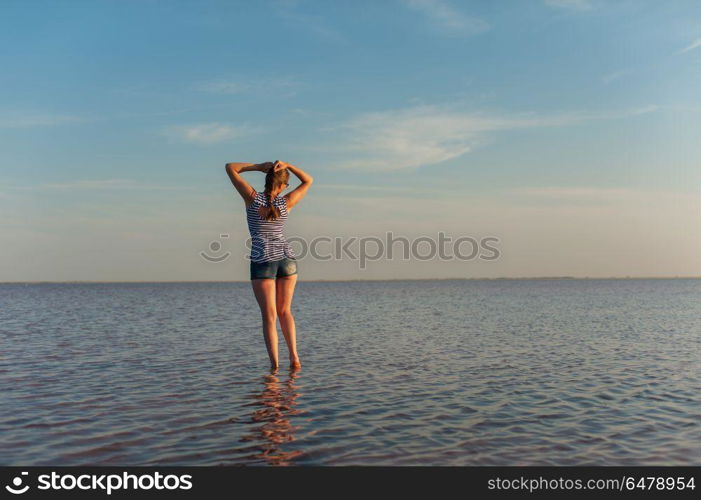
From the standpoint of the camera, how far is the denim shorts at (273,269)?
34.5 ft

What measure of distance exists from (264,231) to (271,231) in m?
0.12

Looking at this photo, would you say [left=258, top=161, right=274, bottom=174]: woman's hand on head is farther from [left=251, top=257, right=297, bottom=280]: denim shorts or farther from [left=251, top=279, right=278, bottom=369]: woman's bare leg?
[left=251, top=279, right=278, bottom=369]: woman's bare leg

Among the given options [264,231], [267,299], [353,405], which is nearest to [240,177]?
[264,231]

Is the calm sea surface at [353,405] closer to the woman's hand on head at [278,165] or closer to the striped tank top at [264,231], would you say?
the striped tank top at [264,231]

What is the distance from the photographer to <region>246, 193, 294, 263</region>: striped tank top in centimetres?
1042

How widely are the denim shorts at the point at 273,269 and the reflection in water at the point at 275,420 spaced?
6.38ft

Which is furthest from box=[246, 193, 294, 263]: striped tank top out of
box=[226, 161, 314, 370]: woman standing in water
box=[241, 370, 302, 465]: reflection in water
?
box=[241, 370, 302, 465]: reflection in water

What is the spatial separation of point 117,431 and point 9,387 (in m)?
4.51

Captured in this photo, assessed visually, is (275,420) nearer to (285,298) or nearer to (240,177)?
(285,298)

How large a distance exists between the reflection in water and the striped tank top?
7.43 ft

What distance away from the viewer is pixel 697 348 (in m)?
17.7

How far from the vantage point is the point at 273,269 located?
34.8 ft
